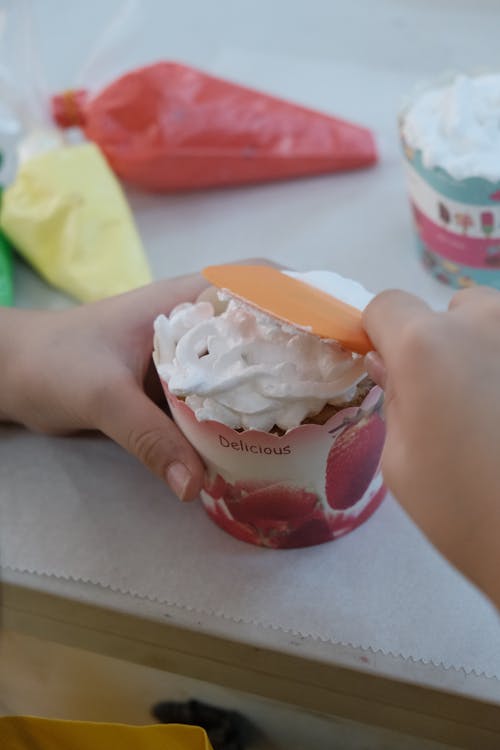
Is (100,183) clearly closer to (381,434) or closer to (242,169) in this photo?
(242,169)

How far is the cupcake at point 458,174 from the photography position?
0.66 metres

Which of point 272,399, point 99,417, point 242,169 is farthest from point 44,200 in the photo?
point 272,399

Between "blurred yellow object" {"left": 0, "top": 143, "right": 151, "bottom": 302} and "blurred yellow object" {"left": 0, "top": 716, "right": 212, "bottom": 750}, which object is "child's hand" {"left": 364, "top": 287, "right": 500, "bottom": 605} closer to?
"blurred yellow object" {"left": 0, "top": 716, "right": 212, "bottom": 750}

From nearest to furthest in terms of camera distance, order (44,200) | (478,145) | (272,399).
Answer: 1. (272,399)
2. (478,145)
3. (44,200)

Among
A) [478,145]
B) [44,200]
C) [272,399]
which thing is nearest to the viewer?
[272,399]

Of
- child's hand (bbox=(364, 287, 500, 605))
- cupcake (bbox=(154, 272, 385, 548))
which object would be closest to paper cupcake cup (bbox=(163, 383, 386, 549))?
cupcake (bbox=(154, 272, 385, 548))

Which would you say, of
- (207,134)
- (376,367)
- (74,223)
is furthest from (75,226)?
(376,367)

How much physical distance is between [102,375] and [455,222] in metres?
0.31

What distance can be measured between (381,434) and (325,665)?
15 centimetres

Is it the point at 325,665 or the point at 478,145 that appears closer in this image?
the point at 325,665

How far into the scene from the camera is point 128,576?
23.2 inches

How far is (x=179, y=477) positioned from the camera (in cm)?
55

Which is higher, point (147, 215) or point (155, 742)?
point (147, 215)

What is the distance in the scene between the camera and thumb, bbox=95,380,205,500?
1.81ft
